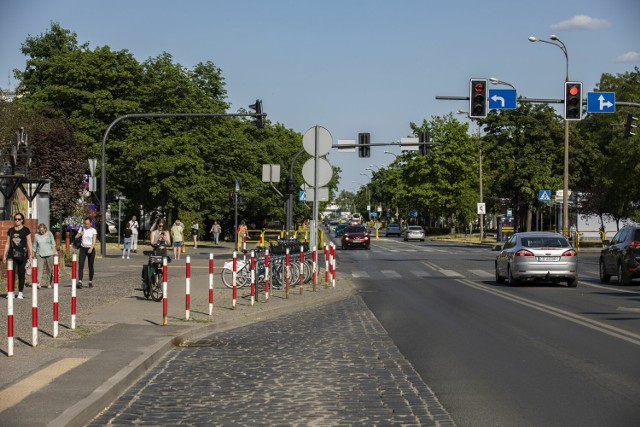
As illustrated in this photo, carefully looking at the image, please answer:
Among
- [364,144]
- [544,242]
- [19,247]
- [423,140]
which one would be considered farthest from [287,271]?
[423,140]

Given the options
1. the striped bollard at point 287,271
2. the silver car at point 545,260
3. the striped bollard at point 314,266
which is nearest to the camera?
the striped bollard at point 287,271

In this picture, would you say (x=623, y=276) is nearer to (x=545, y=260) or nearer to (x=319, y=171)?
(x=545, y=260)

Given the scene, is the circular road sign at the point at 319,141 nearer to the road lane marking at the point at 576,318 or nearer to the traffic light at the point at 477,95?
the road lane marking at the point at 576,318

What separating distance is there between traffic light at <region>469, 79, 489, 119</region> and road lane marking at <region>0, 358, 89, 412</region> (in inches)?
845

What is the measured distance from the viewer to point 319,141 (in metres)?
24.8

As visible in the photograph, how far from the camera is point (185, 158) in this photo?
55.6 meters

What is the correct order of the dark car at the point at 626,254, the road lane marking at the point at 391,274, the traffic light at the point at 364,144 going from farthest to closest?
1. the traffic light at the point at 364,144
2. the road lane marking at the point at 391,274
3. the dark car at the point at 626,254

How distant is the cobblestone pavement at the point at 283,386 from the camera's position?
8.28 metres

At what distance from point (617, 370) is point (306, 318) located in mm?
7714

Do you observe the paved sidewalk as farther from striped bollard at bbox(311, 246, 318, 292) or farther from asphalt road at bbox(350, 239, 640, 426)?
asphalt road at bbox(350, 239, 640, 426)

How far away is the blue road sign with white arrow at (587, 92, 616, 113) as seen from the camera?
33.7 m

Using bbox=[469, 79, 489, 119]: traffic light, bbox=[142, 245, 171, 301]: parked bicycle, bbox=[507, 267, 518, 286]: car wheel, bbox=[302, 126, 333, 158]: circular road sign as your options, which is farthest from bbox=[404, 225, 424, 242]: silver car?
bbox=[142, 245, 171, 301]: parked bicycle

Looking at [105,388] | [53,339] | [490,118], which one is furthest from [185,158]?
[105,388]

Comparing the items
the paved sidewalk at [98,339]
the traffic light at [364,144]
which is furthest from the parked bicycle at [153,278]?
the traffic light at [364,144]
